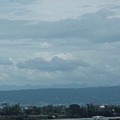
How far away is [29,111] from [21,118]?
28.2 m

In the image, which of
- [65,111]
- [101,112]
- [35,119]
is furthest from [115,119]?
[65,111]

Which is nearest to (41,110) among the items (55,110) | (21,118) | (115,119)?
(55,110)

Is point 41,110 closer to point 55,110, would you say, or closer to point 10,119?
point 55,110

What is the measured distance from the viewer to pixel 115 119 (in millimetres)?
100375

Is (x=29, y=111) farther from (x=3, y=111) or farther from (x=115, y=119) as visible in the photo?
(x=115, y=119)

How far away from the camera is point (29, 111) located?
135 meters

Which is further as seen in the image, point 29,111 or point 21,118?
point 29,111

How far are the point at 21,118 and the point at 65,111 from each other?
29907 millimetres

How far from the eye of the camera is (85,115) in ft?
397

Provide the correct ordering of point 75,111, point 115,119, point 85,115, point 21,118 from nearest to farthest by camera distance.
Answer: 1. point 115,119
2. point 21,118
3. point 85,115
4. point 75,111

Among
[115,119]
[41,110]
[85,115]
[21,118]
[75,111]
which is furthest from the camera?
[41,110]

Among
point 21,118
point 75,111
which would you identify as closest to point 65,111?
point 75,111

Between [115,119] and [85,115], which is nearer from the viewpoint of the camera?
[115,119]

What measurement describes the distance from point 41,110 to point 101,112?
20.1m
